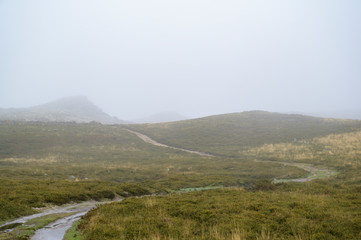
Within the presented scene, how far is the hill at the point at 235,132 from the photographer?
78.2m

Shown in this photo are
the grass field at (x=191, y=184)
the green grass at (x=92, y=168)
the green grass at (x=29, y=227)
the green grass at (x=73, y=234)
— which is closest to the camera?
the green grass at (x=29, y=227)

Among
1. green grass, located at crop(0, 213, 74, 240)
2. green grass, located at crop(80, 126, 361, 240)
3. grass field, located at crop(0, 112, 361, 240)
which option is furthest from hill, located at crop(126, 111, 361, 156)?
green grass, located at crop(0, 213, 74, 240)

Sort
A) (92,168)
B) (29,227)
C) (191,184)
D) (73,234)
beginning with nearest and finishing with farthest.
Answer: (73,234) < (29,227) < (191,184) < (92,168)

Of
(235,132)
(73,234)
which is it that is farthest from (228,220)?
(235,132)

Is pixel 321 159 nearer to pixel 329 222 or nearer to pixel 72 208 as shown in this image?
pixel 329 222

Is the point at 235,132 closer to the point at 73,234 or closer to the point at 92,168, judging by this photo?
the point at 92,168

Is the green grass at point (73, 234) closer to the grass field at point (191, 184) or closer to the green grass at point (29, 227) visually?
the grass field at point (191, 184)

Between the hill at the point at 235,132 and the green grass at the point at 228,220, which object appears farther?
the hill at the point at 235,132

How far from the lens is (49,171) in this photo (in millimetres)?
Answer: 41312

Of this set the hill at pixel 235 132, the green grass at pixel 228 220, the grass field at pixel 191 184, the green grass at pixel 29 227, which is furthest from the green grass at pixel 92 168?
the hill at pixel 235 132

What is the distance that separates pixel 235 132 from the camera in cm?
9775

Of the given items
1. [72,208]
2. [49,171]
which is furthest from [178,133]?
[72,208]

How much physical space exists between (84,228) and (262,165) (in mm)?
39446

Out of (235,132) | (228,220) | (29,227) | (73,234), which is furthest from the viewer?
(235,132)
